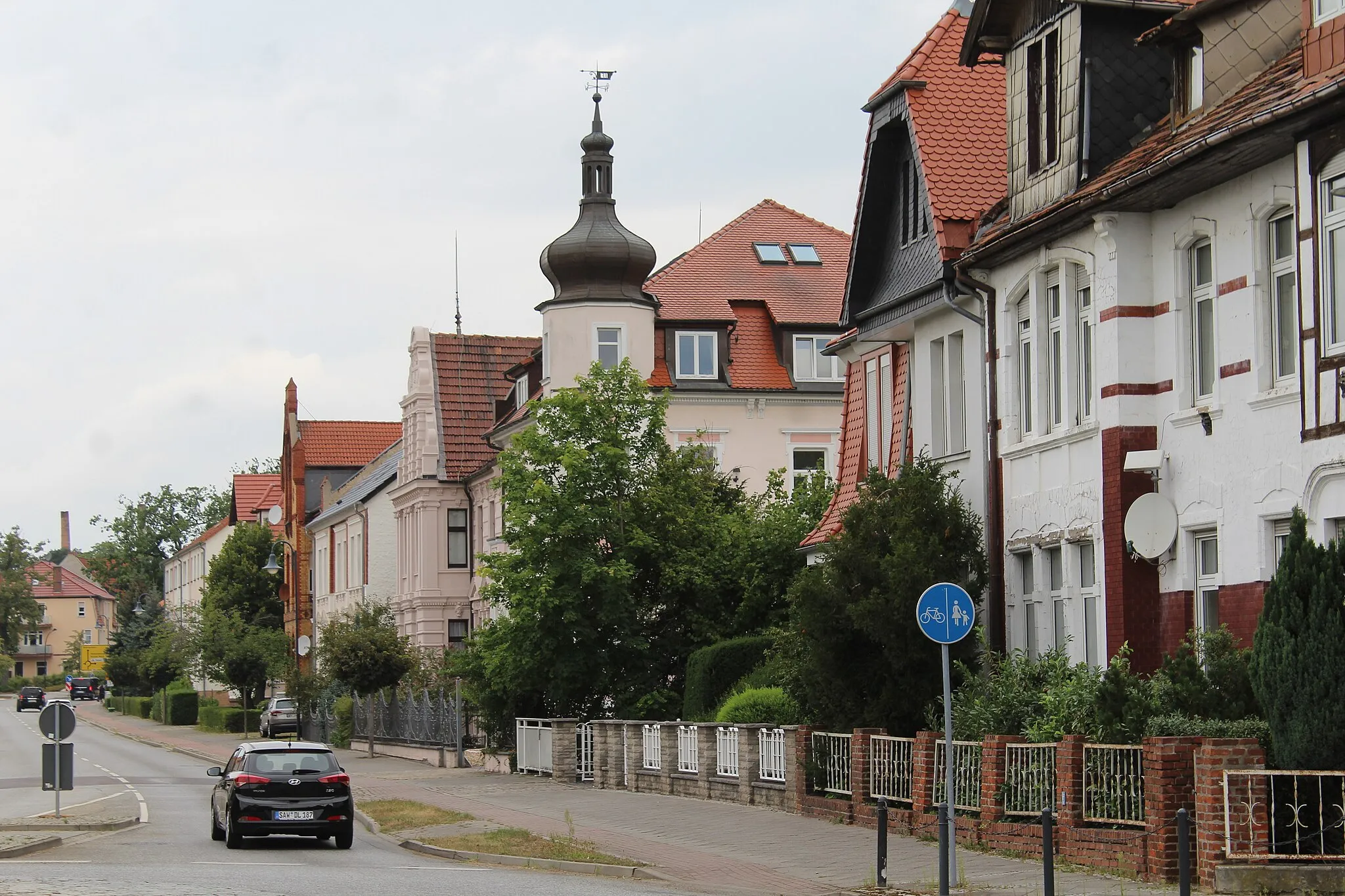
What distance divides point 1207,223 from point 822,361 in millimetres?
30527

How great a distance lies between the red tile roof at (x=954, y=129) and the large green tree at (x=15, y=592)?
13714 cm

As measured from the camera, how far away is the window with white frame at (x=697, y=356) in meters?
49.8

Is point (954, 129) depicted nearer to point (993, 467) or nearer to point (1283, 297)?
point (993, 467)

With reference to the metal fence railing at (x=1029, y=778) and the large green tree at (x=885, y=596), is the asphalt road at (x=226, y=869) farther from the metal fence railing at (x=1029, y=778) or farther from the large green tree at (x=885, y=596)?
the large green tree at (x=885, y=596)

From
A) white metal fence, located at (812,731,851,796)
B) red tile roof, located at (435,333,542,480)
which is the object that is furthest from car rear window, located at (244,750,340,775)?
red tile roof, located at (435,333,542,480)

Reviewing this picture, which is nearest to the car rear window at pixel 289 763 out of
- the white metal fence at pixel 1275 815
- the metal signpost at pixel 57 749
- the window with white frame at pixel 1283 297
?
the metal signpost at pixel 57 749

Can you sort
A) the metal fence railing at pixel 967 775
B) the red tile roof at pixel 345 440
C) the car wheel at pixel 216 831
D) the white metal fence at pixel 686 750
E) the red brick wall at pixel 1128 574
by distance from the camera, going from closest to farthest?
→ the metal fence railing at pixel 967 775 → the red brick wall at pixel 1128 574 → the car wheel at pixel 216 831 → the white metal fence at pixel 686 750 → the red tile roof at pixel 345 440

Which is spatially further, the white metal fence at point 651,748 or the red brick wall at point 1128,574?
the white metal fence at point 651,748

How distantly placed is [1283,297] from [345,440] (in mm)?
74311

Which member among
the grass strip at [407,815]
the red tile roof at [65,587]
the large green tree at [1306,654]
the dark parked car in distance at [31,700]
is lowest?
the dark parked car in distance at [31,700]

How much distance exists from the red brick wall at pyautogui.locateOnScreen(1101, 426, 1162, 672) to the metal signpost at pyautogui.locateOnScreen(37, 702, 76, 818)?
15.4 m

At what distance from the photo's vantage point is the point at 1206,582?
19969mm

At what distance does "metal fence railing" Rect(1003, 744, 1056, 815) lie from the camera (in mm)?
18812

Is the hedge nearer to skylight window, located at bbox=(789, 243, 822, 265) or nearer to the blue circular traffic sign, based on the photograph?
the blue circular traffic sign
